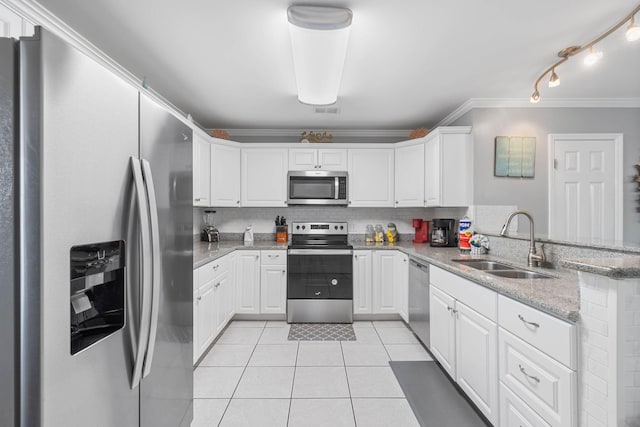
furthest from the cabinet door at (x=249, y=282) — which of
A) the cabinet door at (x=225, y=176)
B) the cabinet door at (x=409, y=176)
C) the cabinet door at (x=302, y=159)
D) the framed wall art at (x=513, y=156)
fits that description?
the framed wall art at (x=513, y=156)

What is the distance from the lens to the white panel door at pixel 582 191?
328cm

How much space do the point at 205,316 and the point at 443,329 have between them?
6.41 feet

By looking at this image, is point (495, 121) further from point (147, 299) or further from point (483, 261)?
point (147, 299)

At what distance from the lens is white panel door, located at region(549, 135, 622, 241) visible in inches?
129

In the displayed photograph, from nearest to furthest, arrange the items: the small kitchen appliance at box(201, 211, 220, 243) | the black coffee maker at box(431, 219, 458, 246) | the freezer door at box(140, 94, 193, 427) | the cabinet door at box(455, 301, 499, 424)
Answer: the freezer door at box(140, 94, 193, 427) < the cabinet door at box(455, 301, 499, 424) < the black coffee maker at box(431, 219, 458, 246) < the small kitchen appliance at box(201, 211, 220, 243)

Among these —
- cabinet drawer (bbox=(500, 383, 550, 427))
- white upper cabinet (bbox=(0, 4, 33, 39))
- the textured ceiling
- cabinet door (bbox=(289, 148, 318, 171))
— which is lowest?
cabinet drawer (bbox=(500, 383, 550, 427))

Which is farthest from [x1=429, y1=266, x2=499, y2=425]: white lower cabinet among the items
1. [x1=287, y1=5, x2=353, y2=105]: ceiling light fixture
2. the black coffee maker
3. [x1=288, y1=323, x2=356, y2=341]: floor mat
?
[x1=287, y1=5, x2=353, y2=105]: ceiling light fixture

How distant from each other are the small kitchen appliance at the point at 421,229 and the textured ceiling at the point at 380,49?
1.45 m

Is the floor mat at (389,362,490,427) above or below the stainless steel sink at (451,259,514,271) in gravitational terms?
below

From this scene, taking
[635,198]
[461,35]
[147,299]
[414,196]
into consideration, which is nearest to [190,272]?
[147,299]

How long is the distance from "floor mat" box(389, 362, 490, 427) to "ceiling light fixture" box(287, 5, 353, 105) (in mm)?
2392

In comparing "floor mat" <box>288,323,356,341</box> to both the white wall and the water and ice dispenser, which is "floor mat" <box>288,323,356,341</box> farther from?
the water and ice dispenser

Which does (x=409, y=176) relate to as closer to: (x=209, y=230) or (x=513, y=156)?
(x=513, y=156)

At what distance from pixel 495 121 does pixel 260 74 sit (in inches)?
96.5
